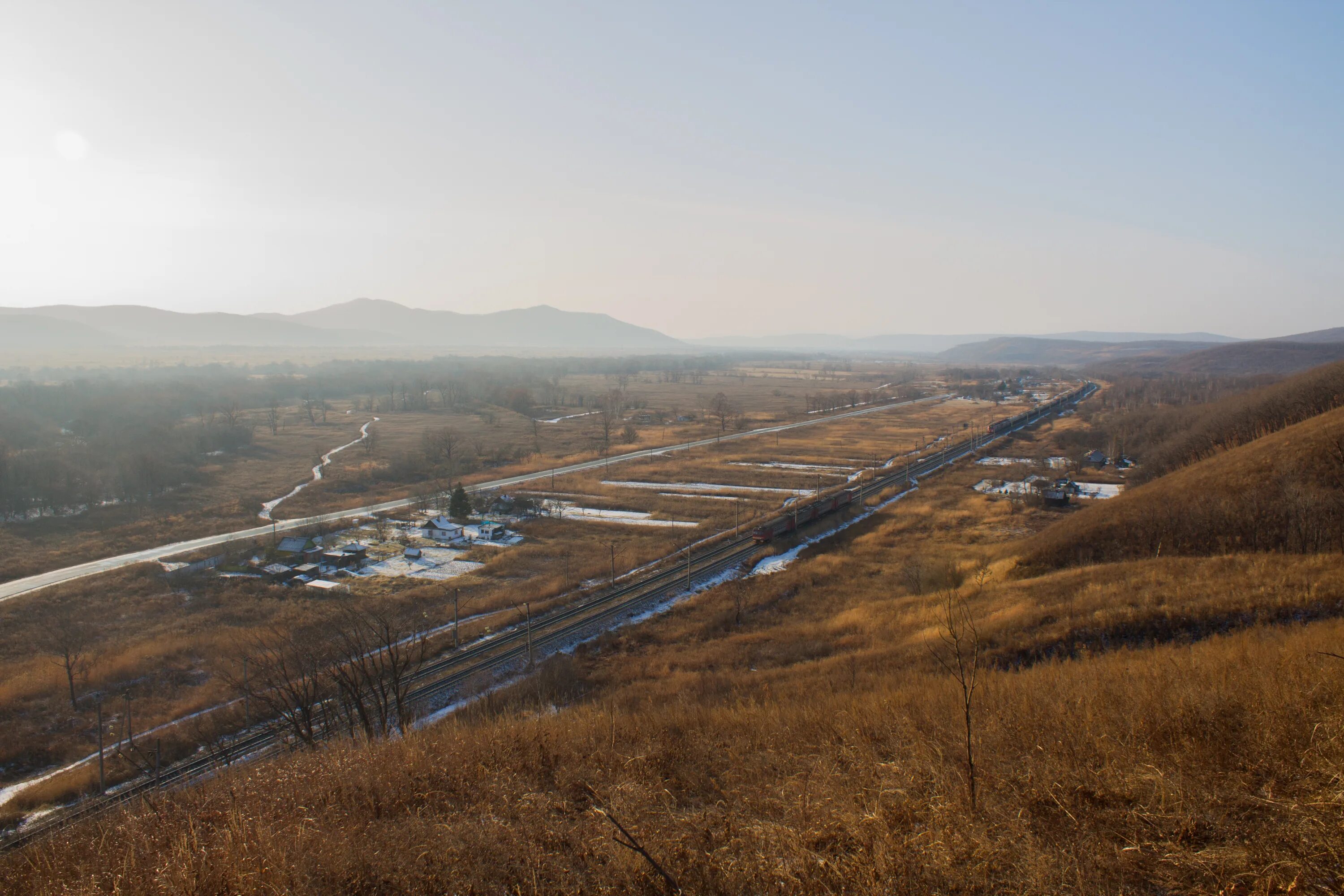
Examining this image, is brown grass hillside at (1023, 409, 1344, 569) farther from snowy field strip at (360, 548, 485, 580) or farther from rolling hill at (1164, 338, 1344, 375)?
rolling hill at (1164, 338, 1344, 375)

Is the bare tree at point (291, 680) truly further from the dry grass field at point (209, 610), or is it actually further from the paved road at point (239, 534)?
the paved road at point (239, 534)

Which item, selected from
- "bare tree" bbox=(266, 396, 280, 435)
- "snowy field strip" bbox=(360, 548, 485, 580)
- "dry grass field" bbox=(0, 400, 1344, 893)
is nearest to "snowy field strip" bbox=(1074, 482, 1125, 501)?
"dry grass field" bbox=(0, 400, 1344, 893)

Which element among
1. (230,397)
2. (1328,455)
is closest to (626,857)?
(1328,455)

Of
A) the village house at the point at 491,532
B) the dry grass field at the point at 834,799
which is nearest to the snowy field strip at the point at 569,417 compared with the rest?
the village house at the point at 491,532

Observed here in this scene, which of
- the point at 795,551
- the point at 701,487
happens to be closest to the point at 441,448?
the point at 701,487

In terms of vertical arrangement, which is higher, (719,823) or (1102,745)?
(1102,745)

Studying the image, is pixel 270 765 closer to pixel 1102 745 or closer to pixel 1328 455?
pixel 1102 745
